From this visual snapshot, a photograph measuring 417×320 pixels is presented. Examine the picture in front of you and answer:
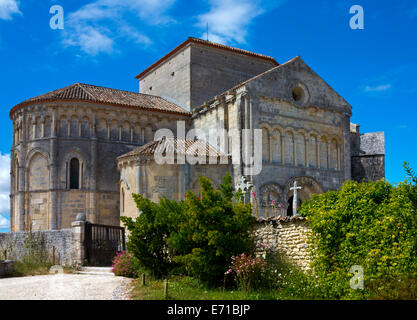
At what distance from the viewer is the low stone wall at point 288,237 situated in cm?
1316

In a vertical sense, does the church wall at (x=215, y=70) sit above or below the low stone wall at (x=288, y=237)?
above

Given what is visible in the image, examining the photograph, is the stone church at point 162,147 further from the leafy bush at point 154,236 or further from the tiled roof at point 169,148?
the leafy bush at point 154,236

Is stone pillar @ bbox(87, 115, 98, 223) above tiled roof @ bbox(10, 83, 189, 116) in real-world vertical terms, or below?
below

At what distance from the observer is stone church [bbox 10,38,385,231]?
24203mm

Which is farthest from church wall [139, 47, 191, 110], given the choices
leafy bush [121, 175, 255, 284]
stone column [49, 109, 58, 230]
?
leafy bush [121, 175, 255, 284]

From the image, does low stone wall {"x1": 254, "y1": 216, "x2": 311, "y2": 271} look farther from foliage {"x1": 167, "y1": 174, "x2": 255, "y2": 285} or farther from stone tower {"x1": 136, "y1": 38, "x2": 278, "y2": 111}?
stone tower {"x1": 136, "y1": 38, "x2": 278, "y2": 111}

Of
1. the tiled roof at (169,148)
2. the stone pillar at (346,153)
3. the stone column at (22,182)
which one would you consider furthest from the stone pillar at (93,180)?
the stone pillar at (346,153)

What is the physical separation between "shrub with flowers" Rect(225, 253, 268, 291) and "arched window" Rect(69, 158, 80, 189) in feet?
52.2

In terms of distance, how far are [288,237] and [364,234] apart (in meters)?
2.69

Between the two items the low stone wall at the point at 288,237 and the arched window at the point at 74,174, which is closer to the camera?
the low stone wall at the point at 288,237

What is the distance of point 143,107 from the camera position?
28.6 metres

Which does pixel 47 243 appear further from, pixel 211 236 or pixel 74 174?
pixel 211 236

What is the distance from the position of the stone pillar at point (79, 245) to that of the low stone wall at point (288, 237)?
8561mm
